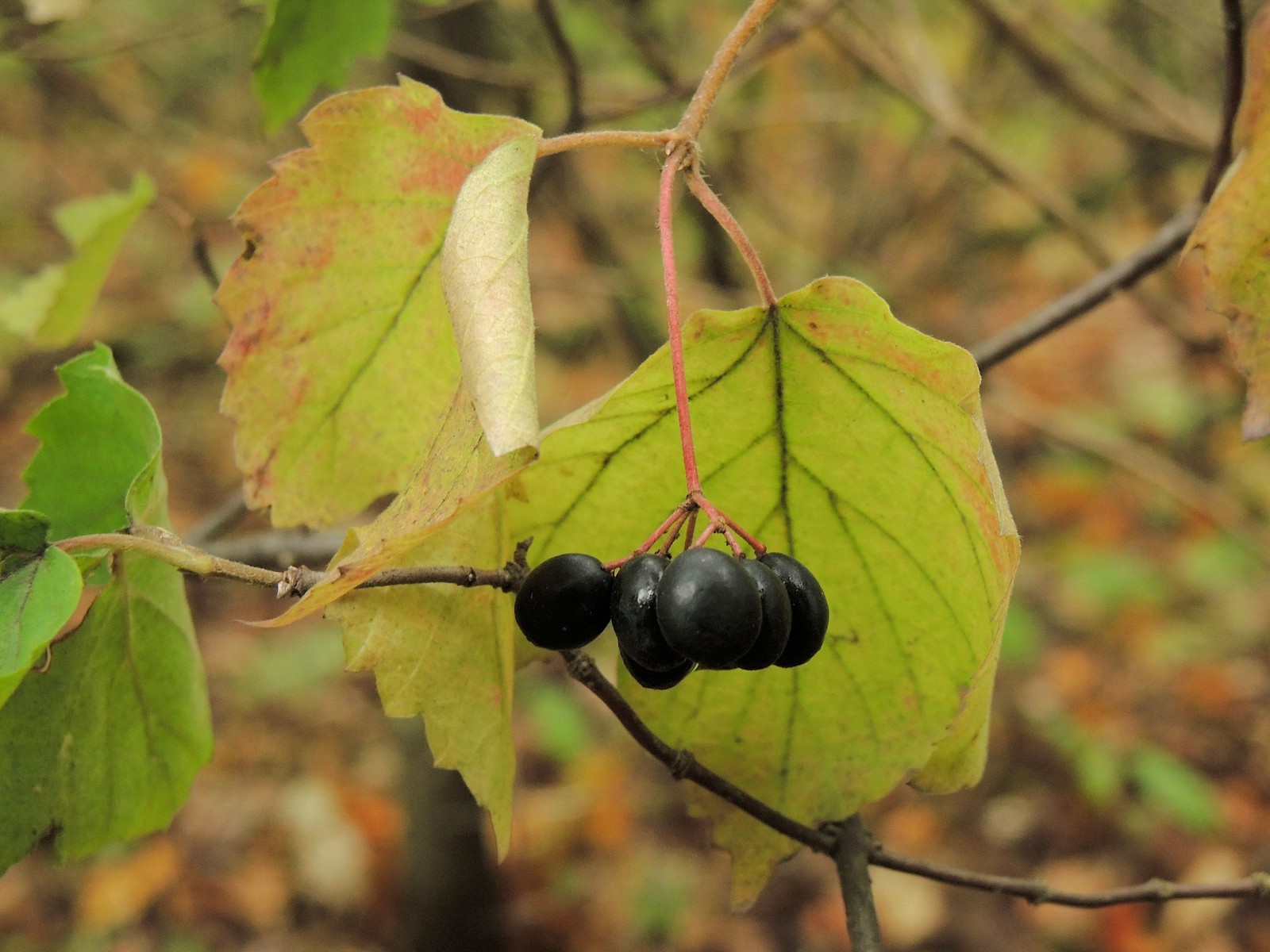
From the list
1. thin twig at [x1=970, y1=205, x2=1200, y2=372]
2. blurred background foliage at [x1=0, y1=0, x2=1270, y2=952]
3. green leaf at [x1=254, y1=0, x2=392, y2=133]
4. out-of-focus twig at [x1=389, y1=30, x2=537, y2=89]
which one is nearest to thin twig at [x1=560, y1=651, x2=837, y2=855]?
thin twig at [x1=970, y1=205, x2=1200, y2=372]

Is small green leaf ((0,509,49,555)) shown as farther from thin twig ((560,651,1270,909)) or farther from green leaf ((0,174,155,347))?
green leaf ((0,174,155,347))

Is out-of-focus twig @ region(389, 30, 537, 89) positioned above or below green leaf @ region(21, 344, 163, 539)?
above

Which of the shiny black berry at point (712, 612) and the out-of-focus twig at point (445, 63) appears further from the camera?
the out-of-focus twig at point (445, 63)

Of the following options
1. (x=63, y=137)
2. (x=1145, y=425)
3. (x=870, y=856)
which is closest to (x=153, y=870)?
(x=63, y=137)

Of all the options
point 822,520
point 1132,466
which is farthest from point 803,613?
point 1132,466

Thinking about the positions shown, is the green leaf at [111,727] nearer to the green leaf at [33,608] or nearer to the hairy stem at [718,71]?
the green leaf at [33,608]

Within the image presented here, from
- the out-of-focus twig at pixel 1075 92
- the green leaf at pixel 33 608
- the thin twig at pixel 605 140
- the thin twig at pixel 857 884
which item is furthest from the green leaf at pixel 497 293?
the out-of-focus twig at pixel 1075 92
